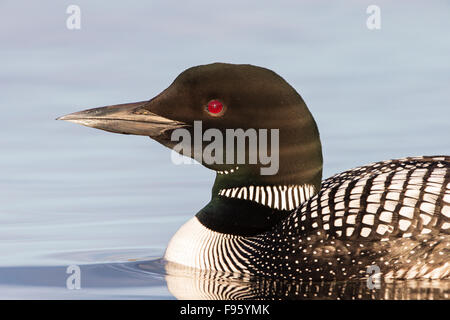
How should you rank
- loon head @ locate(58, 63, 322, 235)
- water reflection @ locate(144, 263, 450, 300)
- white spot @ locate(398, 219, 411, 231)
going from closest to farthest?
water reflection @ locate(144, 263, 450, 300), white spot @ locate(398, 219, 411, 231), loon head @ locate(58, 63, 322, 235)

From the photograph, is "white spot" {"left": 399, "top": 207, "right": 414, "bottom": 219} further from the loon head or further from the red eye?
the red eye

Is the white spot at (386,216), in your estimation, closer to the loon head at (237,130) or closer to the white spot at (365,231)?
the white spot at (365,231)

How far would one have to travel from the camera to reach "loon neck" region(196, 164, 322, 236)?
6.98 metres

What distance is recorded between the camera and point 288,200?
23.0 feet

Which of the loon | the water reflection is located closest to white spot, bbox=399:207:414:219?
the loon

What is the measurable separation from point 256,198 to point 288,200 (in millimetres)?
169

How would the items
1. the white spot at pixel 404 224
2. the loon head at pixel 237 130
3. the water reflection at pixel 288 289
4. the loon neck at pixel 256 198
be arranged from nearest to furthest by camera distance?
the water reflection at pixel 288 289, the white spot at pixel 404 224, the loon head at pixel 237 130, the loon neck at pixel 256 198

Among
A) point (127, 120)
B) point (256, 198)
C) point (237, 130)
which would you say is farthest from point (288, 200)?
point (127, 120)

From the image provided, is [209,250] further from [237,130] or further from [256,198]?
[237,130]

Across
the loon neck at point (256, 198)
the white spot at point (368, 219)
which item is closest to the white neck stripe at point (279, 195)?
the loon neck at point (256, 198)

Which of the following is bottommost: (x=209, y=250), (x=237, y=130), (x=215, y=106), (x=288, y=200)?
(x=209, y=250)

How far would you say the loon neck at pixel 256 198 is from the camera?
6984mm

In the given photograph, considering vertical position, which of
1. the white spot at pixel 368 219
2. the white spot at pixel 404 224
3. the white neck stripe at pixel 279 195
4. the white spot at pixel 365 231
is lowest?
the white spot at pixel 365 231

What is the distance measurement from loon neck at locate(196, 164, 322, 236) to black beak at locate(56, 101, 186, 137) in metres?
0.41
